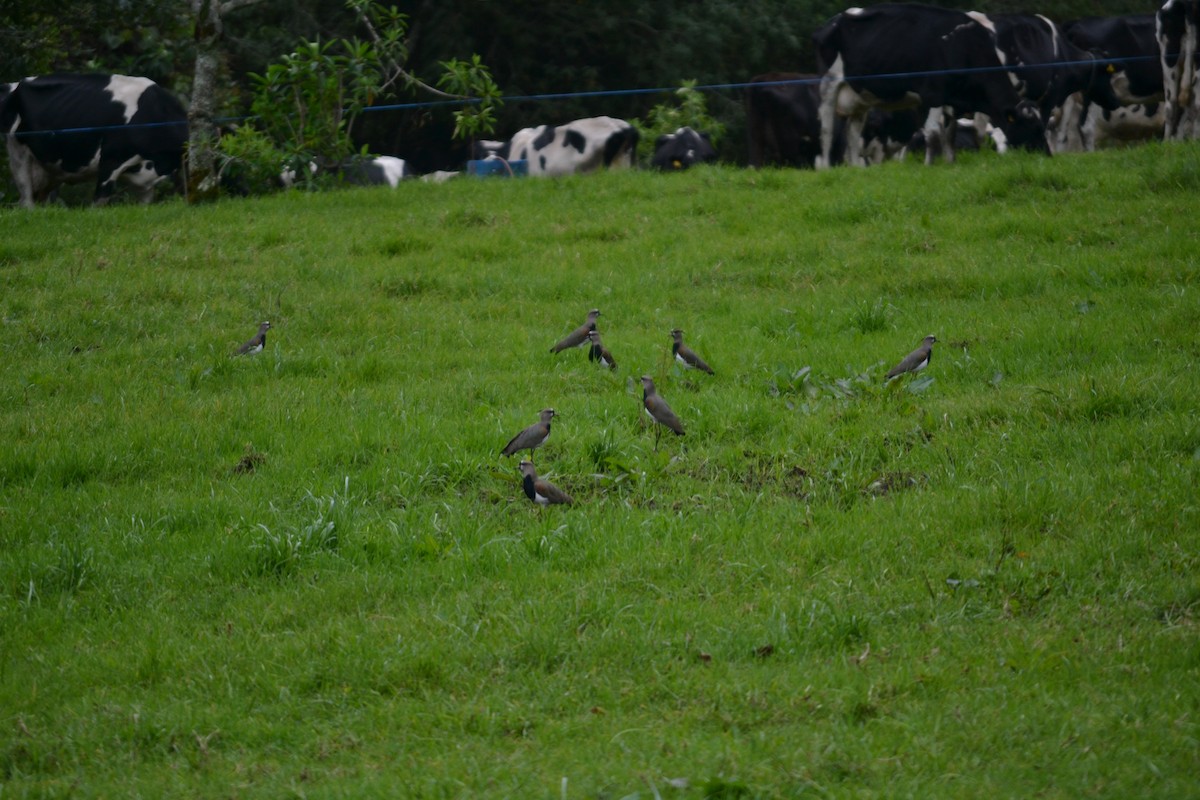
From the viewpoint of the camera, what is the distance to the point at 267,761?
4676 millimetres

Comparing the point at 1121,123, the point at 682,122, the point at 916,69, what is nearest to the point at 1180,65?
the point at 916,69

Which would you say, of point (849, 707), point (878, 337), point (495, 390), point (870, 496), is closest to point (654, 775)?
point (849, 707)

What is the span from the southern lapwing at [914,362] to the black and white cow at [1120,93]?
47.3 feet

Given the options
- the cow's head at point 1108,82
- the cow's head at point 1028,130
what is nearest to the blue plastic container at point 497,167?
the cow's head at point 1028,130

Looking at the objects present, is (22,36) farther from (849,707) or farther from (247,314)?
(849,707)

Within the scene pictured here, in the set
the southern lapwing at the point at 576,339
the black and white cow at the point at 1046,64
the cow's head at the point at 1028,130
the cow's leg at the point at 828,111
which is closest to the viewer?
the southern lapwing at the point at 576,339

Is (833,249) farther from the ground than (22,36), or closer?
closer

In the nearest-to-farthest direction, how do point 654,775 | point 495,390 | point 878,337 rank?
1. point 654,775
2. point 495,390
3. point 878,337

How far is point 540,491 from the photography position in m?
6.79

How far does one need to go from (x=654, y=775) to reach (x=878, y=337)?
613 cm

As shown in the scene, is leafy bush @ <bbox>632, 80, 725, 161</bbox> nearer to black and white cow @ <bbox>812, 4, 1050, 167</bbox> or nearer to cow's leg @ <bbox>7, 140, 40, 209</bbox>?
black and white cow @ <bbox>812, 4, 1050, 167</bbox>

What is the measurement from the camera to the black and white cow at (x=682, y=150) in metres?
22.5

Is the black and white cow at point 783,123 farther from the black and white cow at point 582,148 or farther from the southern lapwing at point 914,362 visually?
the southern lapwing at point 914,362

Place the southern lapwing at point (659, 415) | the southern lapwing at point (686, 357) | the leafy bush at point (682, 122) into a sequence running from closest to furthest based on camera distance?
1. the southern lapwing at point (659, 415)
2. the southern lapwing at point (686, 357)
3. the leafy bush at point (682, 122)
